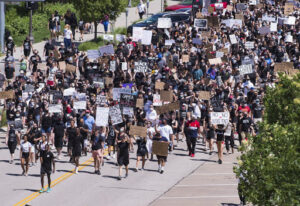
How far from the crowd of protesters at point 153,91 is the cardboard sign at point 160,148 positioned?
284 mm

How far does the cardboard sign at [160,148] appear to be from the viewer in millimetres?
29469

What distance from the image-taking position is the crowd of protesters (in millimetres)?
30641

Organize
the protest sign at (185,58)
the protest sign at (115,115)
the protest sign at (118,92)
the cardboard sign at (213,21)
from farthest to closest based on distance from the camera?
the cardboard sign at (213,21)
the protest sign at (185,58)
the protest sign at (118,92)
the protest sign at (115,115)

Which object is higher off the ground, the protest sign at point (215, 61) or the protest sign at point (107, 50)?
the protest sign at point (107, 50)

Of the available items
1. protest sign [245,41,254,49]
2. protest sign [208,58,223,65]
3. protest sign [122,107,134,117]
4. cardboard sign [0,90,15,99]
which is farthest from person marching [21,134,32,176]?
protest sign [245,41,254,49]

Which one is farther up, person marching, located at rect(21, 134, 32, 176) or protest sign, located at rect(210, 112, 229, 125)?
protest sign, located at rect(210, 112, 229, 125)

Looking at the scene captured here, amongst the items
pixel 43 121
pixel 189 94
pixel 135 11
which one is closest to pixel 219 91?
pixel 189 94

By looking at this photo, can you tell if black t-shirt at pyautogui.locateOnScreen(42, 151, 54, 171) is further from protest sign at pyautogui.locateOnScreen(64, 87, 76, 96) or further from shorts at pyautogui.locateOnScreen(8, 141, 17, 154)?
protest sign at pyautogui.locateOnScreen(64, 87, 76, 96)

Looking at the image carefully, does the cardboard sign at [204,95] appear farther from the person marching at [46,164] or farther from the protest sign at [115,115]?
the person marching at [46,164]

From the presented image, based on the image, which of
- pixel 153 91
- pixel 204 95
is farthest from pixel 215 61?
pixel 204 95

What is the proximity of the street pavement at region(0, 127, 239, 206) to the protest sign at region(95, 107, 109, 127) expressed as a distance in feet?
4.15

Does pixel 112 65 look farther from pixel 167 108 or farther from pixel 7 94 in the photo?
pixel 167 108

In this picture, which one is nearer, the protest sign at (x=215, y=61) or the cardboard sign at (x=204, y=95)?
the cardboard sign at (x=204, y=95)

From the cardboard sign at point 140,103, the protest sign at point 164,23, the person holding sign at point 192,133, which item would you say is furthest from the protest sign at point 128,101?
the protest sign at point 164,23
